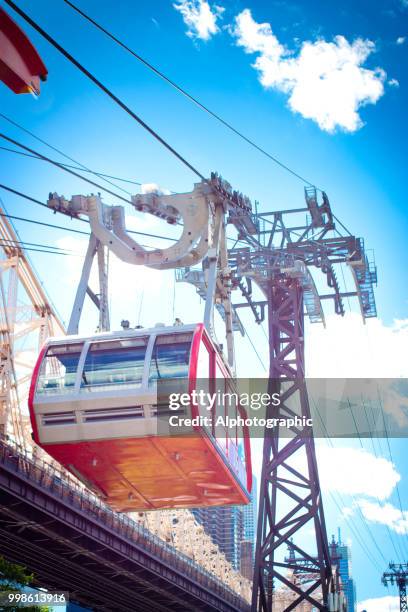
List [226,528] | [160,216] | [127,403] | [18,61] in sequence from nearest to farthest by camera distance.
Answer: [18,61] < [127,403] < [160,216] < [226,528]

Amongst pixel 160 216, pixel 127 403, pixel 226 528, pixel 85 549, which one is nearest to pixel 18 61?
pixel 127 403

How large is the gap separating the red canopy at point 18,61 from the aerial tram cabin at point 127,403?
7.63 metres

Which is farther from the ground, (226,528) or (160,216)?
(226,528)

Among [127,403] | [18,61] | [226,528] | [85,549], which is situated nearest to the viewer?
[18,61]

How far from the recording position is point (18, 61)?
7824 mm

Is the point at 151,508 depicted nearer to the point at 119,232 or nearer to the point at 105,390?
the point at 105,390

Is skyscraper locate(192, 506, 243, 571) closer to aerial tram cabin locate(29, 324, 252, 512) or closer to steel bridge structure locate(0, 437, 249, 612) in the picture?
steel bridge structure locate(0, 437, 249, 612)

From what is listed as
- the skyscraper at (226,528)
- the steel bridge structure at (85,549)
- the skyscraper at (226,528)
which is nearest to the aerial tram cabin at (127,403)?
the steel bridge structure at (85,549)

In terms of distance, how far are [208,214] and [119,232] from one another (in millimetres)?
2073

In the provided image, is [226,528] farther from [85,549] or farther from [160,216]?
[160,216]

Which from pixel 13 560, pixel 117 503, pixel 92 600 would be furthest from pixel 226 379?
pixel 92 600

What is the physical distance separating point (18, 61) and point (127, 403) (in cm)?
841

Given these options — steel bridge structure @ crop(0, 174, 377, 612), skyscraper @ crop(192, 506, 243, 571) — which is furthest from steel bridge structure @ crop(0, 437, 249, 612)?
skyscraper @ crop(192, 506, 243, 571)

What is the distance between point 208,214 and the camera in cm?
1872
